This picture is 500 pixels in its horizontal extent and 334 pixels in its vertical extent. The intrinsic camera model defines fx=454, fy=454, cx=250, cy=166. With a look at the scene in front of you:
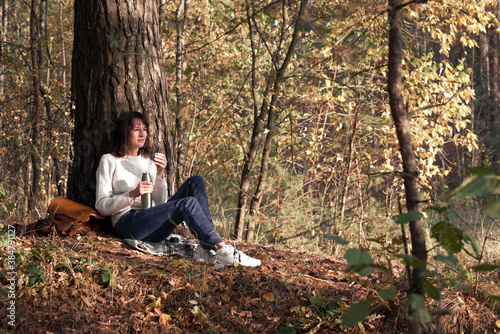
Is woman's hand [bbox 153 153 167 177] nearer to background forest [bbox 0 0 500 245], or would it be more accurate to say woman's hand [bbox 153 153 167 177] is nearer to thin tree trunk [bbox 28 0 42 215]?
background forest [bbox 0 0 500 245]

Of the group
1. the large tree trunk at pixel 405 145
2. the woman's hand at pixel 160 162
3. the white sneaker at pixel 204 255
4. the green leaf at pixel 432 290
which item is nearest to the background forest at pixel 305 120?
the woman's hand at pixel 160 162

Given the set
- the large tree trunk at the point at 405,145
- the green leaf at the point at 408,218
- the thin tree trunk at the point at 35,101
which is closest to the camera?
the green leaf at the point at 408,218

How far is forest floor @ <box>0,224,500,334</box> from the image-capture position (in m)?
2.71

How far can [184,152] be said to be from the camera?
6.79 meters

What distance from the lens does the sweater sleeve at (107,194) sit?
11.5ft

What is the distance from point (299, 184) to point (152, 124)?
2686 mm

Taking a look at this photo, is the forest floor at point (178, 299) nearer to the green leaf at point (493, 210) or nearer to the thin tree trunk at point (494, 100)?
the green leaf at point (493, 210)

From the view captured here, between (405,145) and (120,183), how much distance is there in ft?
7.61

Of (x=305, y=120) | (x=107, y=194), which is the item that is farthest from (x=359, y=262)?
(x=305, y=120)

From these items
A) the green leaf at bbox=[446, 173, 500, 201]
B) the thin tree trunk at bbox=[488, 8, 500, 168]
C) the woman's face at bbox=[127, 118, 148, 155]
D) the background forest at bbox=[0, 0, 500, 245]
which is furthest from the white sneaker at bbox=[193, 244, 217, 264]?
the thin tree trunk at bbox=[488, 8, 500, 168]

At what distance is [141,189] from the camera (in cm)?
346

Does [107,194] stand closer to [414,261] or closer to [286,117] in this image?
[414,261]

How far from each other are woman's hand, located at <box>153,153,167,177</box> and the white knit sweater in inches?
1.8

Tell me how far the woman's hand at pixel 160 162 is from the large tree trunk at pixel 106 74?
0.66 feet
